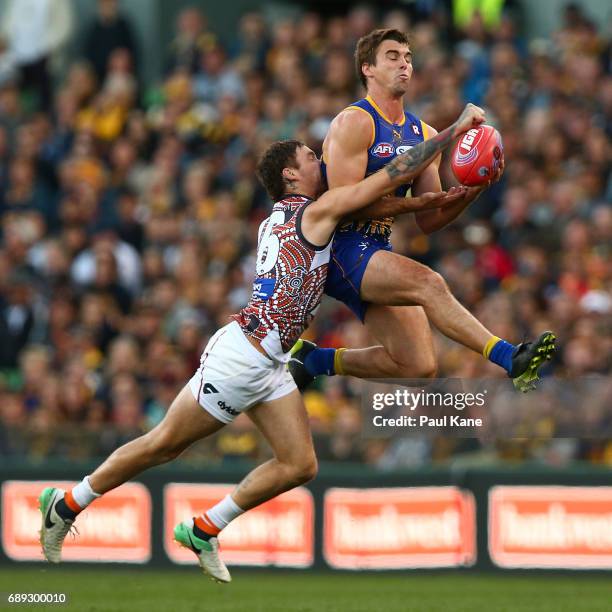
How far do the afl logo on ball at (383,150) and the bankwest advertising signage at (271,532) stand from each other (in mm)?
→ 5182

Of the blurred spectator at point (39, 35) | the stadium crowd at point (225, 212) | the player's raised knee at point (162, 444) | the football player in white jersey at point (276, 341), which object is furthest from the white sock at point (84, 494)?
the blurred spectator at point (39, 35)

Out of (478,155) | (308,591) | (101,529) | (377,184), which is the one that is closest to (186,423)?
(377,184)

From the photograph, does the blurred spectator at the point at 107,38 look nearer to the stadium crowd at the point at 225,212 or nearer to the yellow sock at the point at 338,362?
the stadium crowd at the point at 225,212

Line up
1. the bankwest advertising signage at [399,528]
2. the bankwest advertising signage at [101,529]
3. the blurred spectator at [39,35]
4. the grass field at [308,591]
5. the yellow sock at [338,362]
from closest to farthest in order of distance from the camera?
the yellow sock at [338,362] → the grass field at [308,591] → the bankwest advertising signage at [399,528] → the bankwest advertising signage at [101,529] → the blurred spectator at [39,35]

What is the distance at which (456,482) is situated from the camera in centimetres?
1459

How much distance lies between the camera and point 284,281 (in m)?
10.2

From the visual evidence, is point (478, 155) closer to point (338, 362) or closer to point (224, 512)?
point (338, 362)

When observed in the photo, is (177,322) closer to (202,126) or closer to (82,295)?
(82,295)

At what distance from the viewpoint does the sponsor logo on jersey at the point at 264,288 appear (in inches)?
402

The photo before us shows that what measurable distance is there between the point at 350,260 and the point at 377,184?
603 mm

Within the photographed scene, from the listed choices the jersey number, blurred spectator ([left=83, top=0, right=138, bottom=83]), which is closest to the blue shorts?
the jersey number

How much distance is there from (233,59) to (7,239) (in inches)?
140

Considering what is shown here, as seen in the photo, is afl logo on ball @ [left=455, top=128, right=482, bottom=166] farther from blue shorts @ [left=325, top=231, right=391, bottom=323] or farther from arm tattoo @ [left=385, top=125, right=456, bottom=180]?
blue shorts @ [left=325, top=231, right=391, bottom=323]

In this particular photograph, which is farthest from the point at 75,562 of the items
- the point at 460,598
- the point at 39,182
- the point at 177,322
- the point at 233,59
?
the point at 233,59
